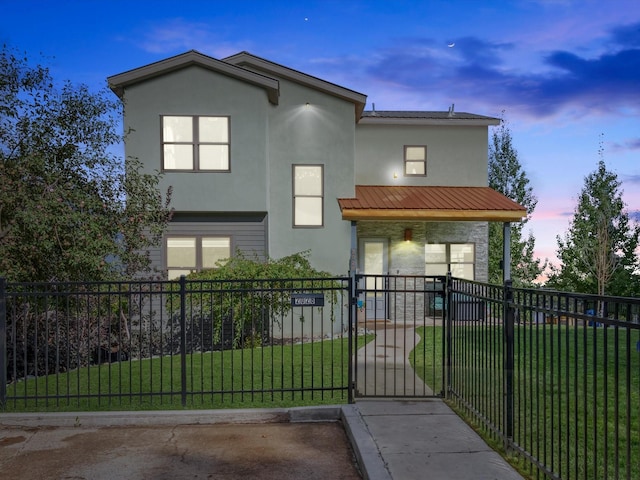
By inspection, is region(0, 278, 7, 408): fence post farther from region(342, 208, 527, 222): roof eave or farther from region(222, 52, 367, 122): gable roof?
region(222, 52, 367, 122): gable roof

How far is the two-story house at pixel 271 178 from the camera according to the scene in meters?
17.4

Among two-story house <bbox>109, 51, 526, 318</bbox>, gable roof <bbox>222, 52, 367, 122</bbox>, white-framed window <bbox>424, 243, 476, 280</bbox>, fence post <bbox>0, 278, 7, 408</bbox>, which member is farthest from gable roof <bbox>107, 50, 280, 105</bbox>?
fence post <bbox>0, 278, 7, 408</bbox>

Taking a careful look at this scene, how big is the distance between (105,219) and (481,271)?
13616 mm

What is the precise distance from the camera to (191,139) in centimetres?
1761

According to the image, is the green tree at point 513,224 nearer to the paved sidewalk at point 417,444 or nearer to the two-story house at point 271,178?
the two-story house at point 271,178

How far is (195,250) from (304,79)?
623 cm

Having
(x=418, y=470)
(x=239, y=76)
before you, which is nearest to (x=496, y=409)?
(x=418, y=470)

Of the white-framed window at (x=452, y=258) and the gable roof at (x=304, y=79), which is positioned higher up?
the gable roof at (x=304, y=79)

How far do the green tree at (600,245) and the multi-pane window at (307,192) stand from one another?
15213mm

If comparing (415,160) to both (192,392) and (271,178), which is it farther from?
(192,392)

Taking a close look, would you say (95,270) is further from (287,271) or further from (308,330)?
(308,330)

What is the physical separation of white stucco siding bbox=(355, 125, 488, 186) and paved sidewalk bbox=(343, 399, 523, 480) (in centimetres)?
1402

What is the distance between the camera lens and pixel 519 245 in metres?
28.9

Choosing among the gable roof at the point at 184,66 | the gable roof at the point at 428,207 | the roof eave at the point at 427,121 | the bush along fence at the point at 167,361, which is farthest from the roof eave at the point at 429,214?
the roof eave at the point at 427,121
